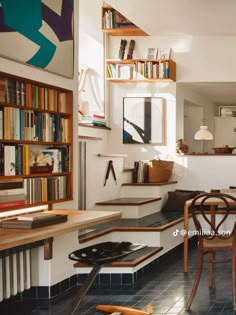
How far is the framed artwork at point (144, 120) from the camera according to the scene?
7.77m

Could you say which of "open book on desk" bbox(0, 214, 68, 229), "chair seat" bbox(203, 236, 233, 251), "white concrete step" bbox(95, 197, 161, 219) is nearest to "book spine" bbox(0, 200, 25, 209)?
"open book on desk" bbox(0, 214, 68, 229)

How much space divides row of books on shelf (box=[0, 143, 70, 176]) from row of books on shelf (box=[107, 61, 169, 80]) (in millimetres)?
3106

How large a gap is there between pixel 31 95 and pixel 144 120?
384 cm

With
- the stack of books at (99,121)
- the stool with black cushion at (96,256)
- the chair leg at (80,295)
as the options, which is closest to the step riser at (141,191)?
the stack of books at (99,121)

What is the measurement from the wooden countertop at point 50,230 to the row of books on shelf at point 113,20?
430 cm

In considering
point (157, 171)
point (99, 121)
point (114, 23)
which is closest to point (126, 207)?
point (157, 171)

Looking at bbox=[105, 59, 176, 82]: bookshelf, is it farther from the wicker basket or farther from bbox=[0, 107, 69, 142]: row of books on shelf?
bbox=[0, 107, 69, 142]: row of books on shelf

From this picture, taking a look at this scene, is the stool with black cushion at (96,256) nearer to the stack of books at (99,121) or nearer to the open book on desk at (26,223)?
the open book on desk at (26,223)

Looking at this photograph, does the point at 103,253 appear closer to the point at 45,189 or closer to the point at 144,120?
the point at 45,189

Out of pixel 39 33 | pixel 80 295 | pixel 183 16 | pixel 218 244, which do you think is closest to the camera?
pixel 80 295

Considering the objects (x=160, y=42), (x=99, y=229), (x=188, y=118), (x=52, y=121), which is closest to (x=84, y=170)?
(x=99, y=229)

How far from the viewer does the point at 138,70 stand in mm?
7520

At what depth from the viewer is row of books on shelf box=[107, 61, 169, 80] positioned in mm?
7453

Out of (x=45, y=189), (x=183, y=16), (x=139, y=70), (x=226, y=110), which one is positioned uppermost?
(x=183, y=16)
